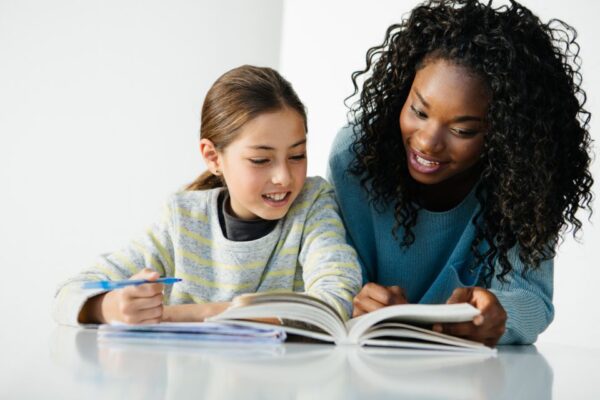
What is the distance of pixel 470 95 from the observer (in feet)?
6.08

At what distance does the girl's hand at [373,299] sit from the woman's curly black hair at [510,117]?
0.44 m

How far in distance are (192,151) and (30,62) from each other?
1.00 m

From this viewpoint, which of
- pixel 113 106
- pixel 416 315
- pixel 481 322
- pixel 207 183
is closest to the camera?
pixel 416 315

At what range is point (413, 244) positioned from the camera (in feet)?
7.01

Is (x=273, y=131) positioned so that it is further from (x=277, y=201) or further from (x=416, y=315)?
(x=416, y=315)

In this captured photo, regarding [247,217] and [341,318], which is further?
[247,217]

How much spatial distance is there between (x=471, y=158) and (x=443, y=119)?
0.15 m

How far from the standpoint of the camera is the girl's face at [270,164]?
1.91m

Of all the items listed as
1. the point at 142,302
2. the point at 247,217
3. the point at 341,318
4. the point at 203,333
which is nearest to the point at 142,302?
the point at 142,302

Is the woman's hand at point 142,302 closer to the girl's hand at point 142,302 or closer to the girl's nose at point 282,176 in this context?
the girl's hand at point 142,302

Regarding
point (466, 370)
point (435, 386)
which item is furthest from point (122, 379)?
point (466, 370)

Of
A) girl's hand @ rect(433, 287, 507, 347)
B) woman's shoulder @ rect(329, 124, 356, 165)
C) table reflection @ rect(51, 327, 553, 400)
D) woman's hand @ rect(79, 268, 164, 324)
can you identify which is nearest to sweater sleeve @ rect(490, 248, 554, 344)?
girl's hand @ rect(433, 287, 507, 347)

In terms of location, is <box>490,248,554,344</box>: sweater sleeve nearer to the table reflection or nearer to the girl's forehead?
the table reflection

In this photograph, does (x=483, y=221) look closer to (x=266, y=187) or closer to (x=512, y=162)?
(x=512, y=162)
